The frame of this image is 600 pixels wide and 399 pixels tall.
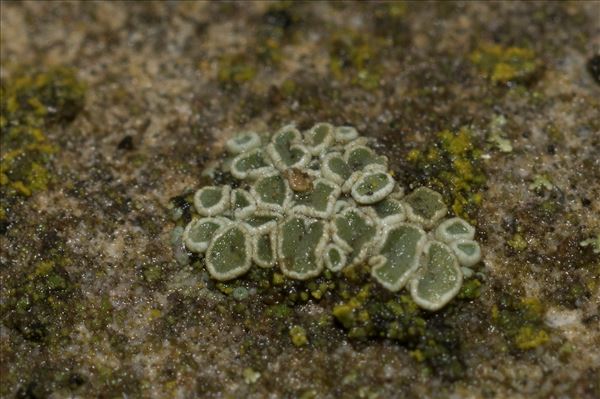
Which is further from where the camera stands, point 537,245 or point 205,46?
point 205,46

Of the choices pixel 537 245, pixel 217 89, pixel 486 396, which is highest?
pixel 217 89

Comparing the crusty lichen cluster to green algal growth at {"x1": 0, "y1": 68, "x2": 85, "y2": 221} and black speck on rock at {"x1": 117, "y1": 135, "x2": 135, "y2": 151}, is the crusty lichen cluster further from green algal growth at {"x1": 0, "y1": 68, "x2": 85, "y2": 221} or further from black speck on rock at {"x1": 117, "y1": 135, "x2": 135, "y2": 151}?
green algal growth at {"x1": 0, "y1": 68, "x2": 85, "y2": 221}

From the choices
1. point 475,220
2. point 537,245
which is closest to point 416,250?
point 475,220

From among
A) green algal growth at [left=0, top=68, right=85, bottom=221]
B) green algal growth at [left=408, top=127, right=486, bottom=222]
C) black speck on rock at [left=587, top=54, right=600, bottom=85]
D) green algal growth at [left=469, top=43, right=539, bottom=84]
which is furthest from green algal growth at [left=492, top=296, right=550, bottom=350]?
green algal growth at [left=0, top=68, right=85, bottom=221]

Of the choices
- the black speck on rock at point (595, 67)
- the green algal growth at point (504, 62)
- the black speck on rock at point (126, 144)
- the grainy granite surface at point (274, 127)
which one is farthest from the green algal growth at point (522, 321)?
the black speck on rock at point (126, 144)

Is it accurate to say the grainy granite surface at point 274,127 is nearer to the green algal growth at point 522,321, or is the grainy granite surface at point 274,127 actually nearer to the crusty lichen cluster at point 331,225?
the green algal growth at point 522,321

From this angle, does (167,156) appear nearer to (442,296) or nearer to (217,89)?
(217,89)
